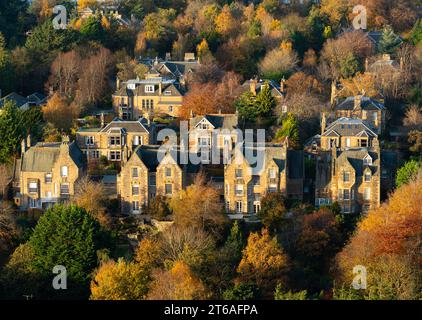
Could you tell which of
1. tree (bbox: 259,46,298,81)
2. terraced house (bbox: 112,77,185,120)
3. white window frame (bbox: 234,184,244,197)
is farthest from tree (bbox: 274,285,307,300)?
tree (bbox: 259,46,298,81)

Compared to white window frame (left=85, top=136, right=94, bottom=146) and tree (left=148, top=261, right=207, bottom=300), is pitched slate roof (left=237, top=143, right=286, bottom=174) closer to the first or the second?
tree (left=148, top=261, right=207, bottom=300)

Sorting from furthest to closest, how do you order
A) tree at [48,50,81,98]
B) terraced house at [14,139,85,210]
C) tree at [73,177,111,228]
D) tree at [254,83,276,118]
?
1. tree at [48,50,81,98]
2. tree at [254,83,276,118]
3. terraced house at [14,139,85,210]
4. tree at [73,177,111,228]

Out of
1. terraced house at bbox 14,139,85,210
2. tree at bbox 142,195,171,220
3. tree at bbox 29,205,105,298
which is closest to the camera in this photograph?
tree at bbox 29,205,105,298

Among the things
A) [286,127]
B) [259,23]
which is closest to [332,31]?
[259,23]

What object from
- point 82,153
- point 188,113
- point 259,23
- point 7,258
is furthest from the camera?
point 259,23

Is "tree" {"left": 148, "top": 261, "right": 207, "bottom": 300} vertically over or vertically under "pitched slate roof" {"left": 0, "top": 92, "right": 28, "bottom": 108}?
under

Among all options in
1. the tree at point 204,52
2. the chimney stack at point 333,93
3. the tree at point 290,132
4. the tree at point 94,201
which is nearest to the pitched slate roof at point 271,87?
the chimney stack at point 333,93
